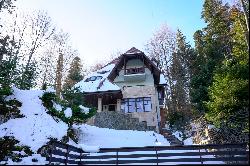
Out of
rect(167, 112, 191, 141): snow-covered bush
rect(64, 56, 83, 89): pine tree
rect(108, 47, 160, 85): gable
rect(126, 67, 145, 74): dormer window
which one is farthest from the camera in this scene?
rect(64, 56, 83, 89): pine tree

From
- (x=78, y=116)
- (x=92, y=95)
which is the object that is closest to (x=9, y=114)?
(x=78, y=116)

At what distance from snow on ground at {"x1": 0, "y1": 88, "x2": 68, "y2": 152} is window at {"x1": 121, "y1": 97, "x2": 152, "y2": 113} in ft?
47.1

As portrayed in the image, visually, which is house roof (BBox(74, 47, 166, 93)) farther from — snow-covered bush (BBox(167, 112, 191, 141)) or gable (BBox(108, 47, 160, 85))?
snow-covered bush (BBox(167, 112, 191, 141))

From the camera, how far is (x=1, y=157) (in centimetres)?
1420

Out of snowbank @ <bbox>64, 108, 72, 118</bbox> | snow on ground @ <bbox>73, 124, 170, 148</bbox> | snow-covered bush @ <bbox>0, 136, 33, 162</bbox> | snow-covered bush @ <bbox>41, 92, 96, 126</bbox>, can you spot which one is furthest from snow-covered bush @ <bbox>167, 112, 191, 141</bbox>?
snow-covered bush @ <bbox>0, 136, 33, 162</bbox>

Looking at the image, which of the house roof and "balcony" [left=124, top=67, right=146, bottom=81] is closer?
the house roof

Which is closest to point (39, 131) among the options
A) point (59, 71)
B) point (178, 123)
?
point (178, 123)

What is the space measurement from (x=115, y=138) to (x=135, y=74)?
12.4 m

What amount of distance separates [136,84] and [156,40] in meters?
13.7

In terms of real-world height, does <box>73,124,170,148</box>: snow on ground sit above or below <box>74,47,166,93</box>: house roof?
below

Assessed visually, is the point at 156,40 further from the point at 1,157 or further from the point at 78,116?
the point at 1,157

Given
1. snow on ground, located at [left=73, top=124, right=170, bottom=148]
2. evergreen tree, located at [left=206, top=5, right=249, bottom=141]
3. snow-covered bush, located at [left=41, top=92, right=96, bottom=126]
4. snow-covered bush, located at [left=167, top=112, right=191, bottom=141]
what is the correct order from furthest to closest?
snow-covered bush, located at [left=167, top=112, right=191, bottom=141]
snow on ground, located at [left=73, top=124, right=170, bottom=148]
snow-covered bush, located at [left=41, top=92, right=96, bottom=126]
evergreen tree, located at [left=206, top=5, right=249, bottom=141]

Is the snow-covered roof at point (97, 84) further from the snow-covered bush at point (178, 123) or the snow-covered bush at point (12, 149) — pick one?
the snow-covered bush at point (12, 149)

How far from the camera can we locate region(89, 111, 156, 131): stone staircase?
27.3 metres
